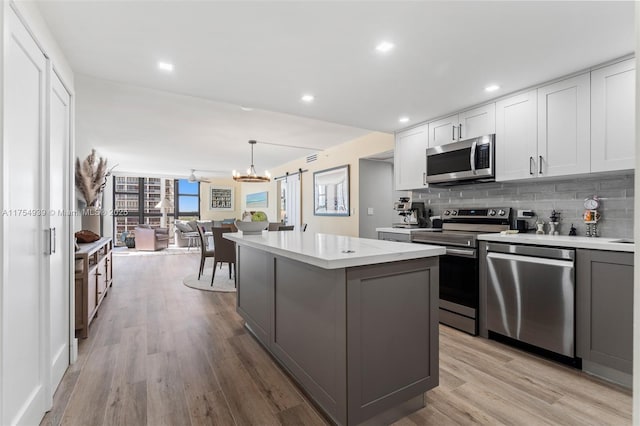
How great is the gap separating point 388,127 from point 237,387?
135 inches

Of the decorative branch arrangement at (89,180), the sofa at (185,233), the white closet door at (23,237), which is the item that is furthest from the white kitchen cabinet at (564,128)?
the sofa at (185,233)

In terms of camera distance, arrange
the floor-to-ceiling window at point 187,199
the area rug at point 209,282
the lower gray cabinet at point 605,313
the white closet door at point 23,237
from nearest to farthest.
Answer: the white closet door at point 23,237 < the lower gray cabinet at point 605,313 < the area rug at point 209,282 < the floor-to-ceiling window at point 187,199

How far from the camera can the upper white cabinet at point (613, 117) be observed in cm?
219

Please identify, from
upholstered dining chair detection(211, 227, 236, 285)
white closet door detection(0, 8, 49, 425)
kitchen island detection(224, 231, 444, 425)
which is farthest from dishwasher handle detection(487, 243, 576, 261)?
upholstered dining chair detection(211, 227, 236, 285)

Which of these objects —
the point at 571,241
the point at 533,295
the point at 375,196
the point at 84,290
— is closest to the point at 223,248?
the point at 84,290

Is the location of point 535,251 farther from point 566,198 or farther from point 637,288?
point 637,288

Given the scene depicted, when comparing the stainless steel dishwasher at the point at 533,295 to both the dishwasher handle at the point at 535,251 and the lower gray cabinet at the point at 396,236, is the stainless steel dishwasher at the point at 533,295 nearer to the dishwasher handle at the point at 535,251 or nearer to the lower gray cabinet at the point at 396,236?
the dishwasher handle at the point at 535,251

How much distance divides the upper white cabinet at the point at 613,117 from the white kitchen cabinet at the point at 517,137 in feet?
1.39

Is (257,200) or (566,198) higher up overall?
(257,200)

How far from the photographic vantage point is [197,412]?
175cm

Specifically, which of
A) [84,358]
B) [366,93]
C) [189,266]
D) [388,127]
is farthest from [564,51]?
[189,266]

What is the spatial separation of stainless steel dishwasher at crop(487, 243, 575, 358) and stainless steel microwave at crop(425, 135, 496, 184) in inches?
32.0

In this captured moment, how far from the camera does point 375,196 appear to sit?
18.2 ft

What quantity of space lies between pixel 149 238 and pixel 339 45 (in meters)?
8.17
